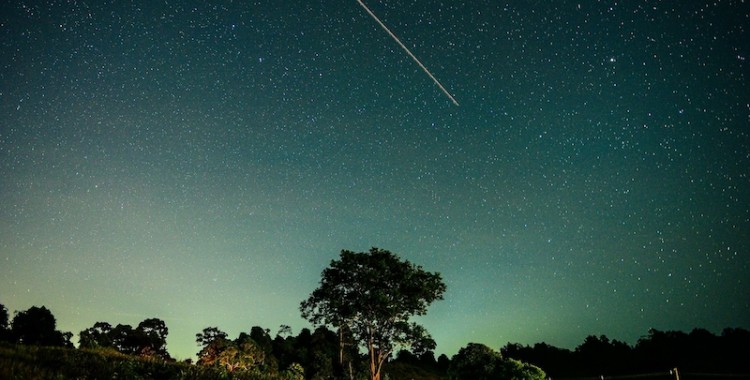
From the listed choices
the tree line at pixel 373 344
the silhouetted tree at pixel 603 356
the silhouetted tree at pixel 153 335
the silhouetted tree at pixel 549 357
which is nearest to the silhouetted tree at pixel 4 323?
the tree line at pixel 373 344

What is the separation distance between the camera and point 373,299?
30.5 metres

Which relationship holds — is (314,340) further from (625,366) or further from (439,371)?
(625,366)

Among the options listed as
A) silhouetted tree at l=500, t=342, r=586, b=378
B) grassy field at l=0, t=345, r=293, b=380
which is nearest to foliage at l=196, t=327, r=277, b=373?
grassy field at l=0, t=345, r=293, b=380

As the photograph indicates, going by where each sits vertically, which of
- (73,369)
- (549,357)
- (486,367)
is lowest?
(549,357)

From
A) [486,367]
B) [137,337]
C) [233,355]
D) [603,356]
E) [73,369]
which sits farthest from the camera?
[603,356]

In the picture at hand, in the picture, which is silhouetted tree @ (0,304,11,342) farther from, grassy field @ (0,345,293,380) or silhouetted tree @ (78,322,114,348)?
grassy field @ (0,345,293,380)

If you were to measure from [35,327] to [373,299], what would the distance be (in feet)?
192

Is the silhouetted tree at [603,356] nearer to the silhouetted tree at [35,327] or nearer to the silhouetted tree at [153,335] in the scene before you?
the silhouetted tree at [153,335]

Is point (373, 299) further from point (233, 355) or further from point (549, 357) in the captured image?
point (549, 357)

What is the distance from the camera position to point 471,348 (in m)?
38.7

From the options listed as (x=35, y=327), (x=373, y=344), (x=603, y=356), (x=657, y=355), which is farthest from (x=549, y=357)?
(x=35, y=327)

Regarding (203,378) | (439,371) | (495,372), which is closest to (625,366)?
(439,371)

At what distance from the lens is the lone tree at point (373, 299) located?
31.0 meters

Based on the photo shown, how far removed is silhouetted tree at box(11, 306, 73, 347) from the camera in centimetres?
5959
